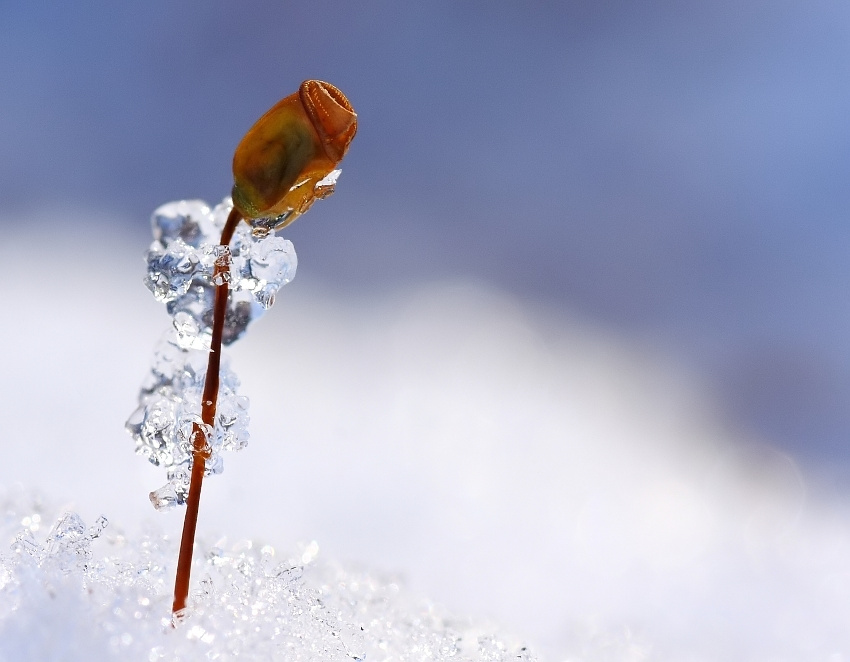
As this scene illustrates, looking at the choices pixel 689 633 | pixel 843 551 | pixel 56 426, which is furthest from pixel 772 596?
pixel 56 426

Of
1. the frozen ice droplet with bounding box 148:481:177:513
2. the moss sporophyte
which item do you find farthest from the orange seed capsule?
the frozen ice droplet with bounding box 148:481:177:513

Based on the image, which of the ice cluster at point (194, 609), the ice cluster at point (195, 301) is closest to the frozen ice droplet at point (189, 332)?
the ice cluster at point (195, 301)

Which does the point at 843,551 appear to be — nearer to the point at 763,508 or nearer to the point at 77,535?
the point at 763,508

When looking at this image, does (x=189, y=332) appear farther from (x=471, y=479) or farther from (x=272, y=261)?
(x=471, y=479)

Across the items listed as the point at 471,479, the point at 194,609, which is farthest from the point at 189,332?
the point at 471,479

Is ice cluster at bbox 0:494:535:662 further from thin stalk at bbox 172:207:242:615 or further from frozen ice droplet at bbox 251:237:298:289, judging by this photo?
frozen ice droplet at bbox 251:237:298:289

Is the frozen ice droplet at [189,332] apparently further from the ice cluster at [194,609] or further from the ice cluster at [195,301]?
the ice cluster at [194,609]
